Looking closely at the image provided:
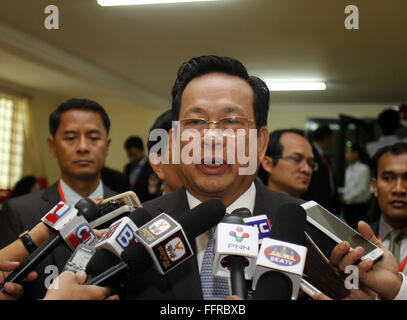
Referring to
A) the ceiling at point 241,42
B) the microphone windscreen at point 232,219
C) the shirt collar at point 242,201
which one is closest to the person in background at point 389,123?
the ceiling at point 241,42

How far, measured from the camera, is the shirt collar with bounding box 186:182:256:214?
1106 millimetres

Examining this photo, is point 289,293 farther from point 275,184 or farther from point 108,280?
point 275,184

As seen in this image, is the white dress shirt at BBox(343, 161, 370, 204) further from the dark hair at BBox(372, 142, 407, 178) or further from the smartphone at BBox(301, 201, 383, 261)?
the smartphone at BBox(301, 201, 383, 261)

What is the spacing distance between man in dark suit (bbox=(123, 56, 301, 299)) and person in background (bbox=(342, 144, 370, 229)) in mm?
1591

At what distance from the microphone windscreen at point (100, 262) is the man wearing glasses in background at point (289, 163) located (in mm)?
1456

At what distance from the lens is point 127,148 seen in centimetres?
322

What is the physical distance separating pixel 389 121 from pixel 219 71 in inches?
70.2

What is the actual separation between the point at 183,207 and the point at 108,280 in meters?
0.38

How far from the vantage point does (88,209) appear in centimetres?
101

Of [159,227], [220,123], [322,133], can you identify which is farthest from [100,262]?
[322,133]

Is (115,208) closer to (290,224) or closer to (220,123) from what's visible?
(220,123)

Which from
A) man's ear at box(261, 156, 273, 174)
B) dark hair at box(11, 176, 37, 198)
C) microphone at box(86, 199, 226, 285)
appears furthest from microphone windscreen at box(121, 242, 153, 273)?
dark hair at box(11, 176, 37, 198)

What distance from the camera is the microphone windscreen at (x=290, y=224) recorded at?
A: 744 millimetres
